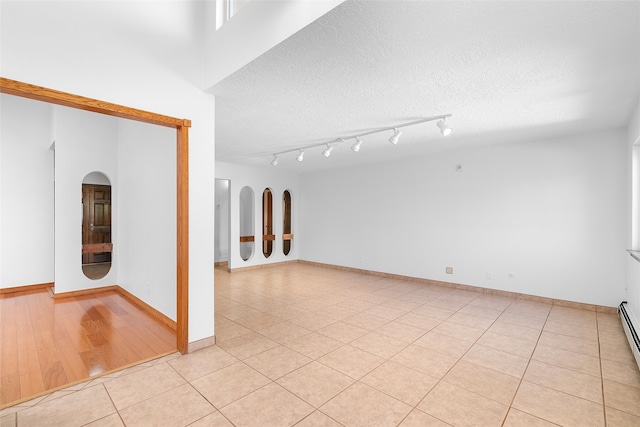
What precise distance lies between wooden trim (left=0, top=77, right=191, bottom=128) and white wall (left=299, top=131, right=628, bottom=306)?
479cm

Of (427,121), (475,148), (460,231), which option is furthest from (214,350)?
(475,148)

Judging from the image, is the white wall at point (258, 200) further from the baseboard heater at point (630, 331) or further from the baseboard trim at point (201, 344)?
the baseboard heater at point (630, 331)

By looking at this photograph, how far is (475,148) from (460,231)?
156cm

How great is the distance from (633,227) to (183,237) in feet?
17.3

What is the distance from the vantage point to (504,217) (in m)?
5.09

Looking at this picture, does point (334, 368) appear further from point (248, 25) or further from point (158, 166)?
point (158, 166)

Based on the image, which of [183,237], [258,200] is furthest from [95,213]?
[183,237]

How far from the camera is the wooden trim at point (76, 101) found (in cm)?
207

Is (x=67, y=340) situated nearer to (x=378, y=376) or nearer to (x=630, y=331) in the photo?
(x=378, y=376)

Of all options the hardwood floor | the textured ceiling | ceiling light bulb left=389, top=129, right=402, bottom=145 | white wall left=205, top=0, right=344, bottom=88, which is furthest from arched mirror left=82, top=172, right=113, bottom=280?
ceiling light bulb left=389, top=129, right=402, bottom=145

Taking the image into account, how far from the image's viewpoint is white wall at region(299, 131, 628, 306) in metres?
4.26

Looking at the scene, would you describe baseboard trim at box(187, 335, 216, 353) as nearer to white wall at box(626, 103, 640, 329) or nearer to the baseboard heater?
the baseboard heater

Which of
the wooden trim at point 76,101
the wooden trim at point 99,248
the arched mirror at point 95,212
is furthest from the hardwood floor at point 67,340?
the wooden trim at point 76,101

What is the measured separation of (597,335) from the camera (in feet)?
11.3
